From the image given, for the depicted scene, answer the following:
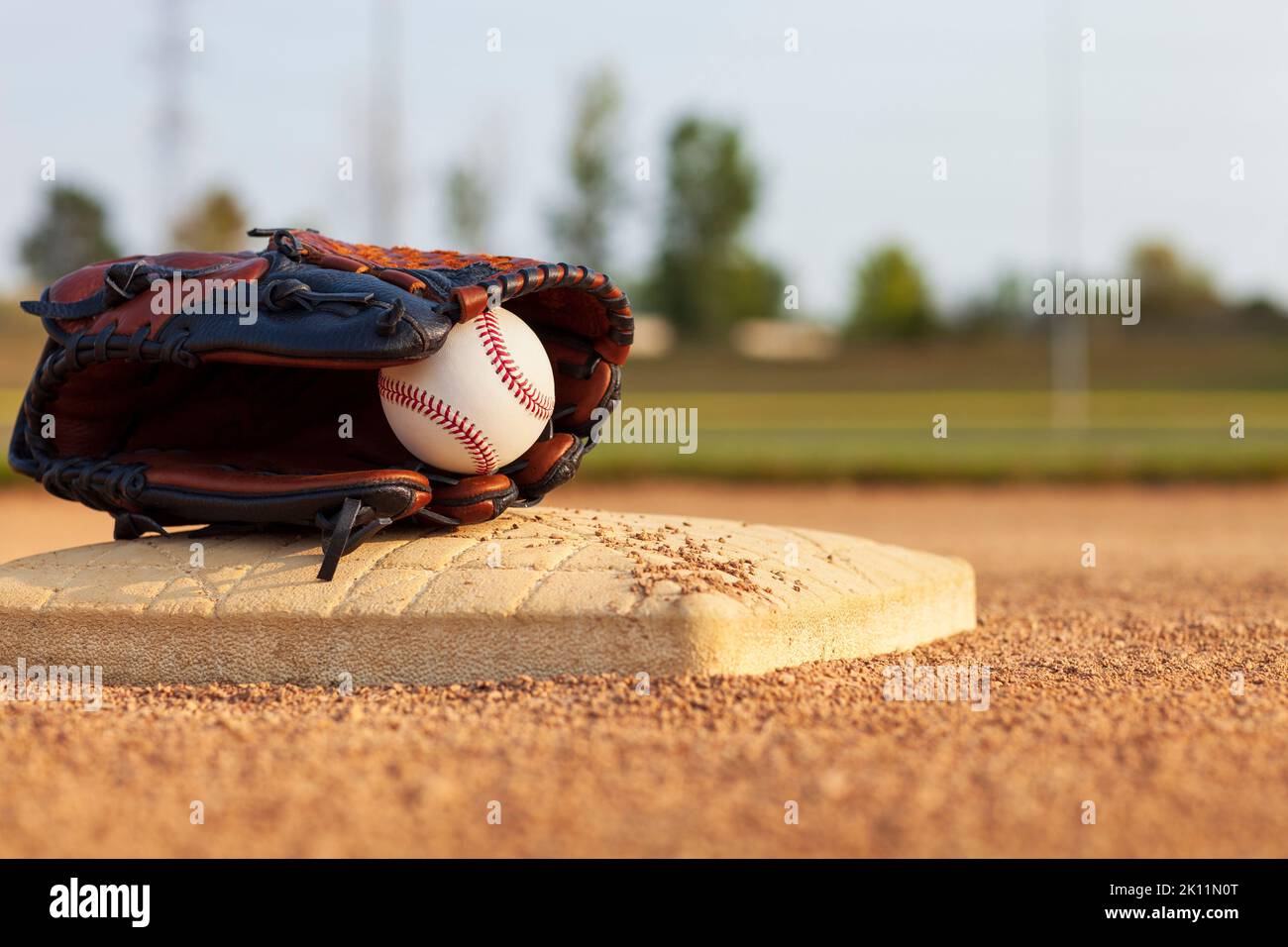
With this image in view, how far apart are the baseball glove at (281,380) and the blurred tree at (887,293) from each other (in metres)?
49.8

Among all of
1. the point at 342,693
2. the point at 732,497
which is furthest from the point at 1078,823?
the point at 732,497

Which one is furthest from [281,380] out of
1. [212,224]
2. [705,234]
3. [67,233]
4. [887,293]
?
[887,293]

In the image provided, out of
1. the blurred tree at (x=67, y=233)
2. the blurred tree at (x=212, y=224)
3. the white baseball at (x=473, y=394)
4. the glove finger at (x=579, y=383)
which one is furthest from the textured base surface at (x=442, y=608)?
the blurred tree at (x=67, y=233)

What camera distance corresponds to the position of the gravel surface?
94.7 inches

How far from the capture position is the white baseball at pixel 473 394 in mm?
3812

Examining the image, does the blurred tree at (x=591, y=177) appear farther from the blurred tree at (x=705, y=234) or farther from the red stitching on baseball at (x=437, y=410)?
the red stitching on baseball at (x=437, y=410)

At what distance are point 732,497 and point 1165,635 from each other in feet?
23.8

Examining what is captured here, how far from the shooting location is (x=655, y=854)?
2.32m

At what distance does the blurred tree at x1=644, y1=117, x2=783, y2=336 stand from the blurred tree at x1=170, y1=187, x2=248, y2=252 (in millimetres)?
16204

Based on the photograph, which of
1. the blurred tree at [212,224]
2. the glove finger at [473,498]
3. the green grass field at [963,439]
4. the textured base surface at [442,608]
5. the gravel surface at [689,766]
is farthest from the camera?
the blurred tree at [212,224]

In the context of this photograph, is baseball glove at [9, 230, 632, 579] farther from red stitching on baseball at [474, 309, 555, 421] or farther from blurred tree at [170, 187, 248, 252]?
blurred tree at [170, 187, 248, 252]

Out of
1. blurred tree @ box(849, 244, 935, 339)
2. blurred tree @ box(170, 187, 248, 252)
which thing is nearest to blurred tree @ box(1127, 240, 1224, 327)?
blurred tree @ box(849, 244, 935, 339)

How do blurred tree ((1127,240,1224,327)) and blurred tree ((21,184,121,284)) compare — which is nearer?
blurred tree ((21,184,121,284))
